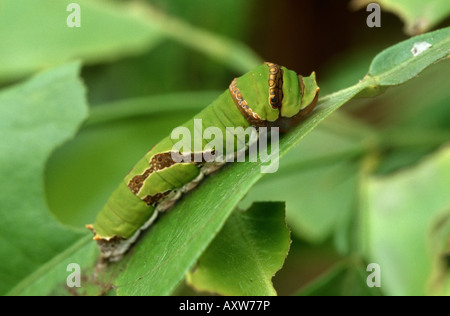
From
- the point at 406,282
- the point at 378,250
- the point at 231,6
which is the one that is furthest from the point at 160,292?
the point at 231,6

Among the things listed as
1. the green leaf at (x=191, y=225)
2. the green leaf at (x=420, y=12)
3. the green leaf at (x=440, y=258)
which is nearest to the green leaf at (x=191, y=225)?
the green leaf at (x=191, y=225)

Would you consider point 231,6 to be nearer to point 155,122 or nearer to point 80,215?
point 155,122

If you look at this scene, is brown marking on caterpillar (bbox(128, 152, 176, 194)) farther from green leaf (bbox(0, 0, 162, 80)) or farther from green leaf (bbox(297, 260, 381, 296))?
green leaf (bbox(0, 0, 162, 80))

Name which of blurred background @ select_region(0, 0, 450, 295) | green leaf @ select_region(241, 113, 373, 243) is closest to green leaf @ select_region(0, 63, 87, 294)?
blurred background @ select_region(0, 0, 450, 295)

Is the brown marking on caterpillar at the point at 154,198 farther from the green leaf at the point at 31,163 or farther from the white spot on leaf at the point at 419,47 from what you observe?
the white spot on leaf at the point at 419,47

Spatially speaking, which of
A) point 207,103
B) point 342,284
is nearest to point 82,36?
point 207,103

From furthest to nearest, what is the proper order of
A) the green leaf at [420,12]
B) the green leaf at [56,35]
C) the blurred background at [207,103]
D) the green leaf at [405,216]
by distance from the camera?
the green leaf at [56,35] → the blurred background at [207,103] → the green leaf at [405,216] → the green leaf at [420,12]
